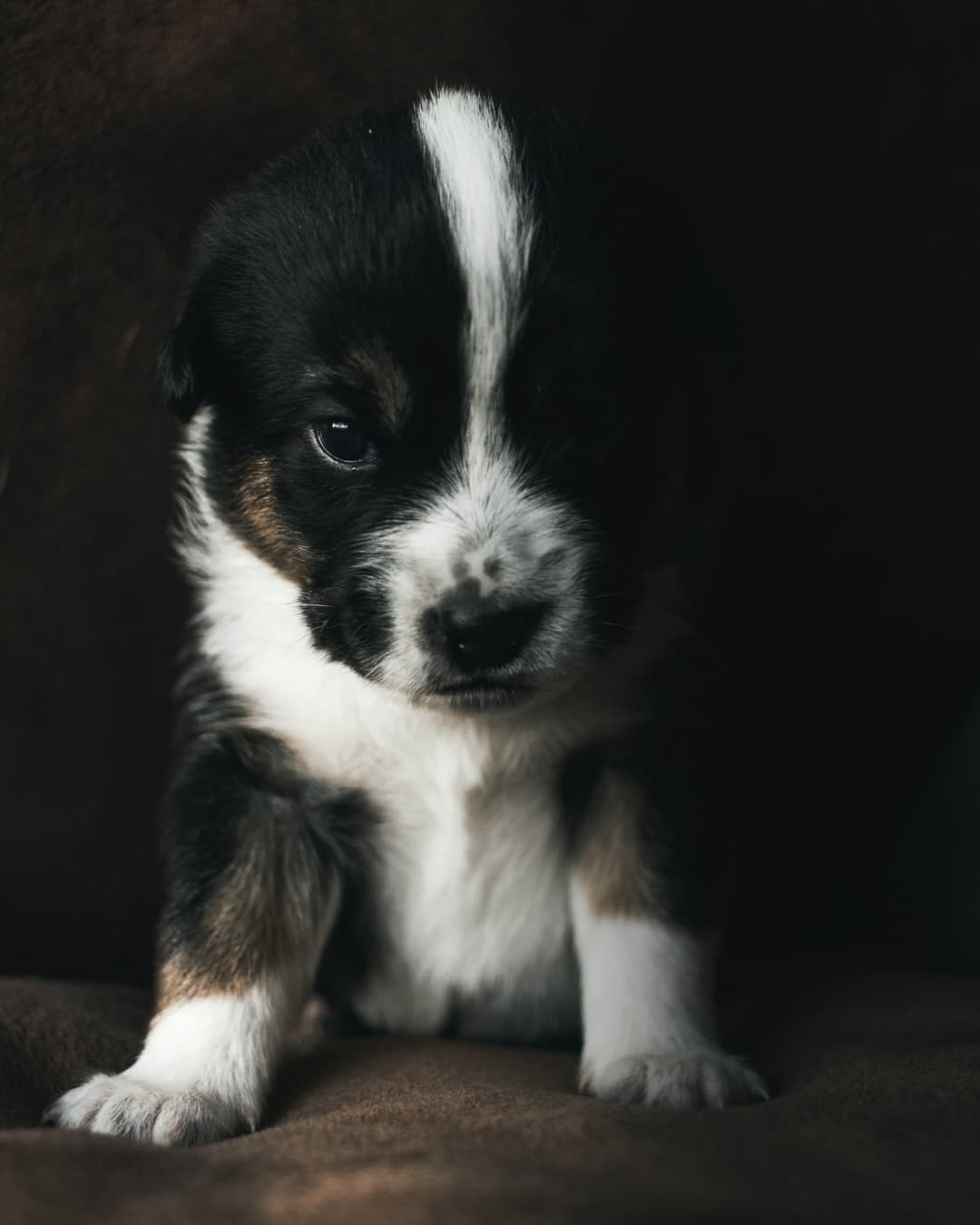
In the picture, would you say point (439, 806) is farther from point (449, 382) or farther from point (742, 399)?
point (742, 399)

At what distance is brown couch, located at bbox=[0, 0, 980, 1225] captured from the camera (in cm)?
245

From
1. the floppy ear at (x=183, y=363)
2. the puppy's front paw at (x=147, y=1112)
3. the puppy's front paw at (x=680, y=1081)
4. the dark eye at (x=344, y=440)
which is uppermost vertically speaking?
the floppy ear at (x=183, y=363)

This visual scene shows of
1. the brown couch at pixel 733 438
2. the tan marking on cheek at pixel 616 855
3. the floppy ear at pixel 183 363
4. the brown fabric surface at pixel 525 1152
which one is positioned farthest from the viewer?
the brown couch at pixel 733 438

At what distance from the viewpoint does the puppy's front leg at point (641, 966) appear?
1.89m

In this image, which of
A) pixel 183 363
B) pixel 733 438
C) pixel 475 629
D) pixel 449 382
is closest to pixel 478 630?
pixel 475 629

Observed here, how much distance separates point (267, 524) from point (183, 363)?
0.25 metres

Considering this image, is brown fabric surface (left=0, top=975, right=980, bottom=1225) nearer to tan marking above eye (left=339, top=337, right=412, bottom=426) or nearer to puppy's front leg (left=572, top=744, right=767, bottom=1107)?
puppy's front leg (left=572, top=744, right=767, bottom=1107)

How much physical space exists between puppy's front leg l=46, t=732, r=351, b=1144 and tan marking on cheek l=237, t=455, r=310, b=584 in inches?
10.7

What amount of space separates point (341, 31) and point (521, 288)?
2.94 feet

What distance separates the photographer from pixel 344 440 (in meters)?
1.95

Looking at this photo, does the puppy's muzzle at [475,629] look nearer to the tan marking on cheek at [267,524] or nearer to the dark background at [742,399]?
the tan marking on cheek at [267,524]

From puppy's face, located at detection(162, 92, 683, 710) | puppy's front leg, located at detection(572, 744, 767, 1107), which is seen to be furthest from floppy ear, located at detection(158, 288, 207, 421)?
puppy's front leg, located at detection(572, 744, 767, 1107)

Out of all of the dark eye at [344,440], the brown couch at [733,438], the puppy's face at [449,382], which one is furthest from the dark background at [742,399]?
the dark eye at [344,440]

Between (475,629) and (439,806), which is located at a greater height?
(475,629)
